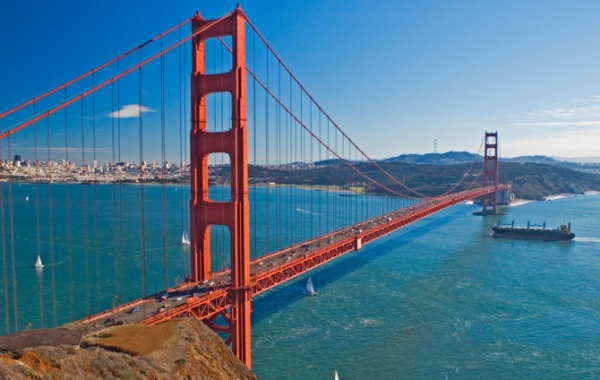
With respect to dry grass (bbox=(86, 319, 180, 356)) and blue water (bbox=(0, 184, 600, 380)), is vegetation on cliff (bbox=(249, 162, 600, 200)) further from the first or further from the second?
dry grass (bbox=(86, 319, 180, 356))

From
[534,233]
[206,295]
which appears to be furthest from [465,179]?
[206,295]

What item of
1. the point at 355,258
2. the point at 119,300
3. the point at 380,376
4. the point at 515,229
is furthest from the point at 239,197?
the point at 515,229

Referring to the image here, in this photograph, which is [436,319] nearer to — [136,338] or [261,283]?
[261,283]

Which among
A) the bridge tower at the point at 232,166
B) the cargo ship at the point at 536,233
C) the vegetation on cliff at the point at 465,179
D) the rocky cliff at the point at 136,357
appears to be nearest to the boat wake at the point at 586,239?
the cargo ship at the point at 536,233

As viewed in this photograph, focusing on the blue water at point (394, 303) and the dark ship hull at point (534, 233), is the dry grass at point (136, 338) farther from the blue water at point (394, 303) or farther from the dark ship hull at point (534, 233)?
the dark ship hull at point (534, 233)

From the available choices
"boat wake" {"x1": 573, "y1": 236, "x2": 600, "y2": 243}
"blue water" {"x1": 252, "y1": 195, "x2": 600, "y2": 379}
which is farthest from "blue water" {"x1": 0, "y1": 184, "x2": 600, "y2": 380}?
"boat wake" {"x1": 573, "y1": 236, "x2": 600, "y2": 243}

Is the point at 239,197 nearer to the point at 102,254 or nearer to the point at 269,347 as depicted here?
the point at 269,347
